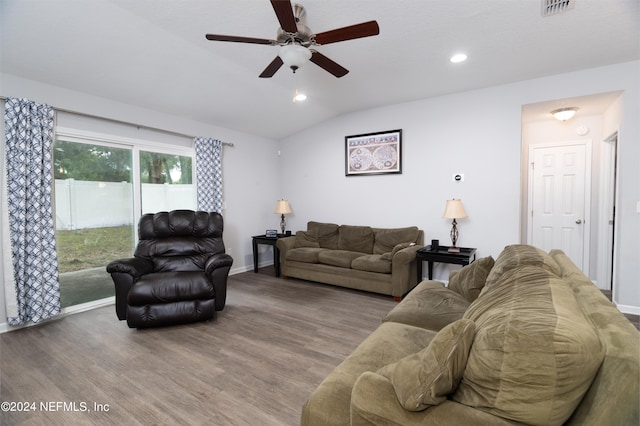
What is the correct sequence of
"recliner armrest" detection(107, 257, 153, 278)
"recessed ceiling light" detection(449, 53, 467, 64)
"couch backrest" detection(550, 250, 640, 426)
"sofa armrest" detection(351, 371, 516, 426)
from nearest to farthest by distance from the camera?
"couch backrest" detection(550, 250, 640, 426)
"sofa armrest" detection(351, 371, 516, 426)
"recliner armrest" detection(107, 257, 153, 278)
"recessed ceiling light" detection(449, 53, 467, 64)

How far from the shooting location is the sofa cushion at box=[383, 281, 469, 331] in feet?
6.57

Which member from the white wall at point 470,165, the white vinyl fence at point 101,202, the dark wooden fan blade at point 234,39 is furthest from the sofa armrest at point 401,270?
the white vinyl fence at point 101,202

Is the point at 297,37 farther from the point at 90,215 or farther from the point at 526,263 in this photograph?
the point at 90,215

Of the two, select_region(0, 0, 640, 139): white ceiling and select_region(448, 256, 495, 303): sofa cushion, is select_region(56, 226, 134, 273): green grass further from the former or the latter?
select_region(448, 256, 495, 303): sofa cushion

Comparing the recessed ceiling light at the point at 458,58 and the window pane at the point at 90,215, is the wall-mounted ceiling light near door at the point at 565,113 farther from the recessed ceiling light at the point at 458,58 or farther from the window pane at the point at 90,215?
the window pane at the point at 90,215

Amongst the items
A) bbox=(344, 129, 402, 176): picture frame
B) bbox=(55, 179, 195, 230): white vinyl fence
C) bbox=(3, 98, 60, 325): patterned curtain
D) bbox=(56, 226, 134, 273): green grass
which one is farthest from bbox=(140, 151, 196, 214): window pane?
bbox=(344, 129, 402, 176): picture frame

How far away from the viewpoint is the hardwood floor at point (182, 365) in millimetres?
1835

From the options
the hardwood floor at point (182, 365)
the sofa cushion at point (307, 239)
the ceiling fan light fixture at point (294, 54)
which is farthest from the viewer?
the sofa cushion at point (307, 239)

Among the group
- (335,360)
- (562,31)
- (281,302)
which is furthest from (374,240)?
(562,31)

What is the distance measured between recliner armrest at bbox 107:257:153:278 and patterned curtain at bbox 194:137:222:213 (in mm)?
1514

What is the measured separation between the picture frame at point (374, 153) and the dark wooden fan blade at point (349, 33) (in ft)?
9.07

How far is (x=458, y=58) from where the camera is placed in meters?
3.13

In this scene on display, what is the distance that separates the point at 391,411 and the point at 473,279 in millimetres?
1719

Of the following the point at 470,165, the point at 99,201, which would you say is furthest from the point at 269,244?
the point at 470,165
